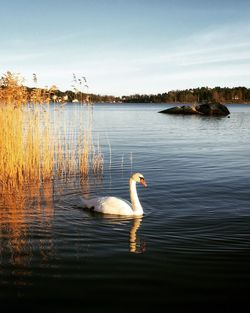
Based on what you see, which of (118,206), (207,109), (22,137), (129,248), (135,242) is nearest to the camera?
(129,248)

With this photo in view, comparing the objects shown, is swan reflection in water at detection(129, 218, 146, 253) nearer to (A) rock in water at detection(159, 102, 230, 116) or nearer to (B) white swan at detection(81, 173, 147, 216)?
(B) white swan at detection(81, 173, 147, 216)

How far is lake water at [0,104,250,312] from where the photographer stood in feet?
24.3

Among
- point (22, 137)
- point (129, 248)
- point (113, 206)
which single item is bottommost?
point (129, 248)

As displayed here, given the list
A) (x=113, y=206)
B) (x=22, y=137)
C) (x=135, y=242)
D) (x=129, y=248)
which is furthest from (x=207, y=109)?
(x=129, y=248)

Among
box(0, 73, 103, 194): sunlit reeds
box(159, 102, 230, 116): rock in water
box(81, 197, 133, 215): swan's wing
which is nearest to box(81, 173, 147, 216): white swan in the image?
box(81, 197, 133, 215): swan's wing

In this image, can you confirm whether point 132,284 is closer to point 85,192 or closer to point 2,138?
point 85,192

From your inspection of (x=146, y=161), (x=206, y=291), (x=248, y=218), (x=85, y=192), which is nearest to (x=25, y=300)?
(x=206, y=291)

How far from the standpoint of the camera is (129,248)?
9844 mm

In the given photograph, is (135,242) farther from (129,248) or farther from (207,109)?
(207,109)

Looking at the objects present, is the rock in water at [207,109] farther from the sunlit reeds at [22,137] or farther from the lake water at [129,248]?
the sunlit reeds at [22,137]

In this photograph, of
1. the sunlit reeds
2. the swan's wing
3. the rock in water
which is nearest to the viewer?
the swan's wing

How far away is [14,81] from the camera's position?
1628cm

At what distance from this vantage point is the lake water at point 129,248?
7.40 m

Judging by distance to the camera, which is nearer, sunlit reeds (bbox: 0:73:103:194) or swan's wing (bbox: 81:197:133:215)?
swan's wing (bbox: 81:197:133:215)
